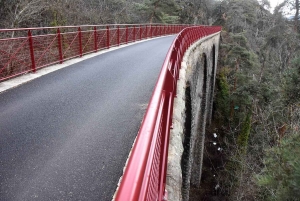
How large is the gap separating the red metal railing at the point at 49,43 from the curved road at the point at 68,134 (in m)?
0.96

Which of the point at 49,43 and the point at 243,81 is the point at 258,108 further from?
the point at 49,43

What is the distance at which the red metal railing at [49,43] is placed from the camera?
6695 mm

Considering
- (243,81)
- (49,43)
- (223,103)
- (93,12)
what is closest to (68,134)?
(49,43)

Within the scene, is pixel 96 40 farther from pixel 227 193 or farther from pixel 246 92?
pixel 246 92

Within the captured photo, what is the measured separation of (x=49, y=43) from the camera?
7945 mm

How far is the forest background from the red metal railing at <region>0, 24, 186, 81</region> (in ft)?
7.06

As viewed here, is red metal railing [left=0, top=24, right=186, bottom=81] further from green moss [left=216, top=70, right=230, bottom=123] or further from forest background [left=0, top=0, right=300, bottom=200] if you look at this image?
green moss [left=216, top=70, right=230, bottom=123]

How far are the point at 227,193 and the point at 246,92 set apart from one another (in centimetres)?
1091

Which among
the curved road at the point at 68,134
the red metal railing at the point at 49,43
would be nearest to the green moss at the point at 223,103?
the red metal railing at the point at 49,43

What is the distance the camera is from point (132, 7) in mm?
27469

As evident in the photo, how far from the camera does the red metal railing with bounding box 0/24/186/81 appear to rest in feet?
22.0

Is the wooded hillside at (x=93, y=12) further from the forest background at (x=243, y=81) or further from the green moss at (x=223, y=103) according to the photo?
the green moss at (x=223, y=103)

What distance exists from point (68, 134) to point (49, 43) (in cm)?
503

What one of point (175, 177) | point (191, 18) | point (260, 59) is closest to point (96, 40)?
point (175, 177)
